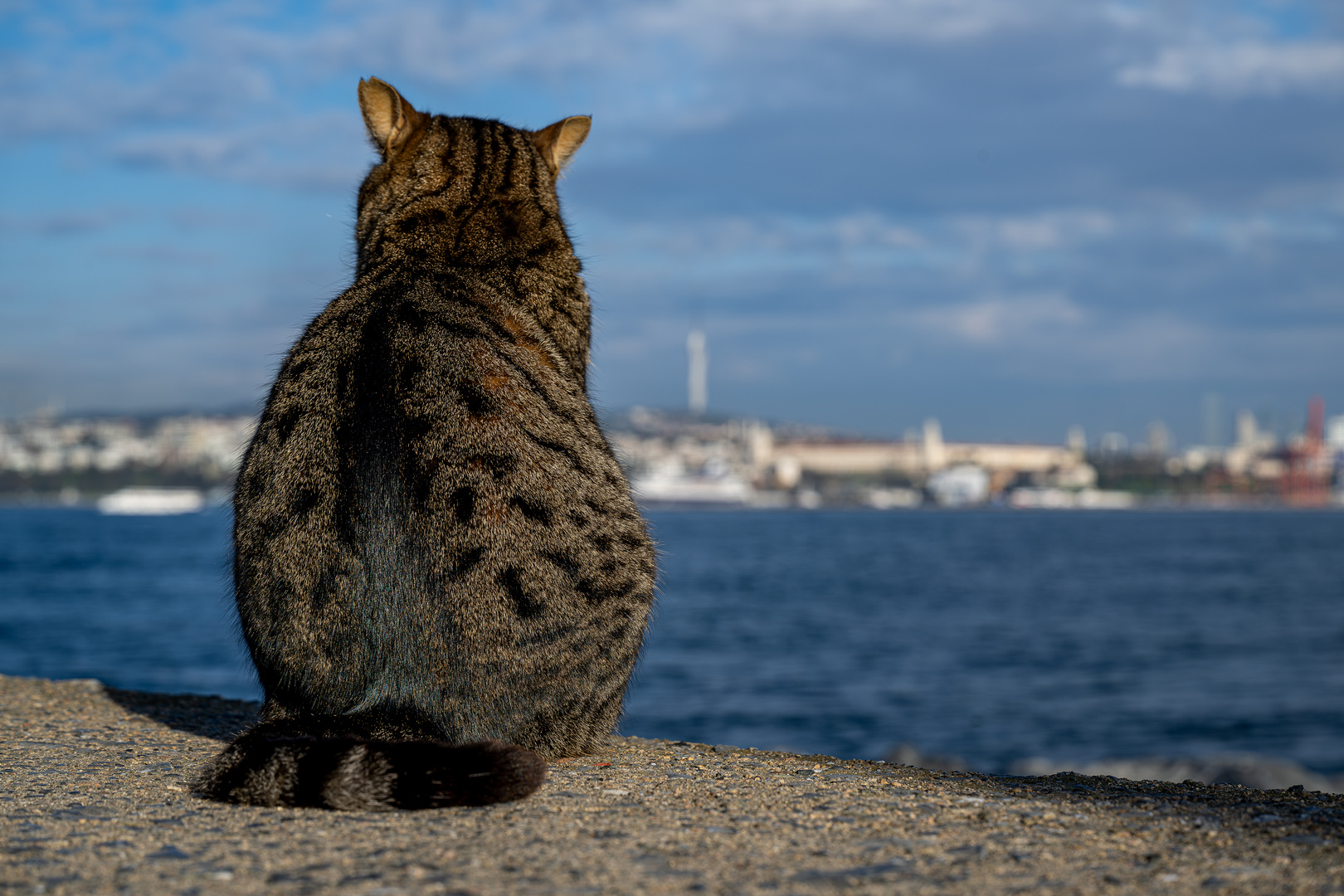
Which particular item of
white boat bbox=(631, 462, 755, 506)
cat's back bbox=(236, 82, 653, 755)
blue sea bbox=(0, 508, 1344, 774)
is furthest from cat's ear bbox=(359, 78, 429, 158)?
white boat bbox=(631, 462, 755, 506)

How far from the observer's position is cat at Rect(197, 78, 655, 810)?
268 cm

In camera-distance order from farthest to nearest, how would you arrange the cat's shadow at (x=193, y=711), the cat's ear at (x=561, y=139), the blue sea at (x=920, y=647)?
the blue sea at (x=920, y=647) < the cat's shadow at (x=193, y=711) < the cat's ear at (x=561, y=139)

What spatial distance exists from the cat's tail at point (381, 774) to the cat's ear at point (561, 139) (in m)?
2.09

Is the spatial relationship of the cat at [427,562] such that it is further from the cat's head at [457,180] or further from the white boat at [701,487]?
the white boat at [701,487]

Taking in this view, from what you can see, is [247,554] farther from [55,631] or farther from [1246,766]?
[55,631]

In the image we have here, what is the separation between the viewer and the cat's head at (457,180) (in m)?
3.56

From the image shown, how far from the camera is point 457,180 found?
144 inches

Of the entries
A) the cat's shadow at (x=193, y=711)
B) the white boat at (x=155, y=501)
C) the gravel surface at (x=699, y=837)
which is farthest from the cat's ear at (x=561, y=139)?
the white boat at (x=155, y=501)

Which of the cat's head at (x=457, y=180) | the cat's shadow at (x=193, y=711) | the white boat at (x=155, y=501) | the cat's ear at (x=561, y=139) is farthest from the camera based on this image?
the white boat at (x=155, y=501)

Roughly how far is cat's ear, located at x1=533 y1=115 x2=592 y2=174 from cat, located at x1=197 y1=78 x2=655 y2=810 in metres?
0.81

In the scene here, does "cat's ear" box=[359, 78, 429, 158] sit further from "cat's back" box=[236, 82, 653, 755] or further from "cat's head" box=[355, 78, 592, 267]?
"cat's back" box=[236, 82, 653, 755]

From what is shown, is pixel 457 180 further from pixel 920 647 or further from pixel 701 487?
pixel 701 487

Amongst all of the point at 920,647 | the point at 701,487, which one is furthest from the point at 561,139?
the point at 701,487

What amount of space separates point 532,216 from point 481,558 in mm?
1358
